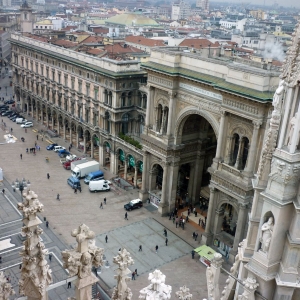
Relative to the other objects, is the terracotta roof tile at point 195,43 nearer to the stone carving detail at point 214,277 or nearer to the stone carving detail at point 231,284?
the stone carving detail at point 214,277

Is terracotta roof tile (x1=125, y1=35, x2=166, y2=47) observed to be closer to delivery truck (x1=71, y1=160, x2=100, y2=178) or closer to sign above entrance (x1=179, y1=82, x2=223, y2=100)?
delivery truck (x1=71, y1=160, x2=100, y2=178)

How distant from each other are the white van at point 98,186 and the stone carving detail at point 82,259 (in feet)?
168

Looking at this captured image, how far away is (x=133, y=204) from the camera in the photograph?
5822 centimetres

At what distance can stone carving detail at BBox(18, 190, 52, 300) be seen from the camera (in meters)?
11.9

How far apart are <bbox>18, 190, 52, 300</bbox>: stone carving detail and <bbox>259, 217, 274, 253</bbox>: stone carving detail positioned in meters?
6.96

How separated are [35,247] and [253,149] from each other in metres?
33.2

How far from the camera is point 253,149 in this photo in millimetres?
42062

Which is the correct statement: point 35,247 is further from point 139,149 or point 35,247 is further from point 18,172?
point 18,172

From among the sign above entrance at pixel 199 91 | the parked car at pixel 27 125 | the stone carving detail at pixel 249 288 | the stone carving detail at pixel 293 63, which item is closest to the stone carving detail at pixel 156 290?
the stone carving detail at pixel 249 288

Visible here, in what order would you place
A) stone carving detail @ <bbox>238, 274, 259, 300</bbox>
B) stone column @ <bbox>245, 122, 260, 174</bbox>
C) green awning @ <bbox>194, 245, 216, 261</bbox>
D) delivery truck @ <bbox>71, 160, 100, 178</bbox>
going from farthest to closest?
delivery truck @ <bbox>71, 160, 100, 178</bbox>, green awning @ <bbox>194, 245, 216, 261</bbox>, stone column @ <bbox>245, 122, 260, 174</bbox>, stone carving detail @ <bbox>238, 274, 259, 300</bbox>

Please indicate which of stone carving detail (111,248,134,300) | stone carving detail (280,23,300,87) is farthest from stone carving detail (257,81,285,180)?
stone carving detail (111,248,134,300)

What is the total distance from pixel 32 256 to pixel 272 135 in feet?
27.2

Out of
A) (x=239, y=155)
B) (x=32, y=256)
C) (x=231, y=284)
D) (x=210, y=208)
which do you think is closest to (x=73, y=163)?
(x=210, y=208)

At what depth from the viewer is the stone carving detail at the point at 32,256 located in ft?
39.2
